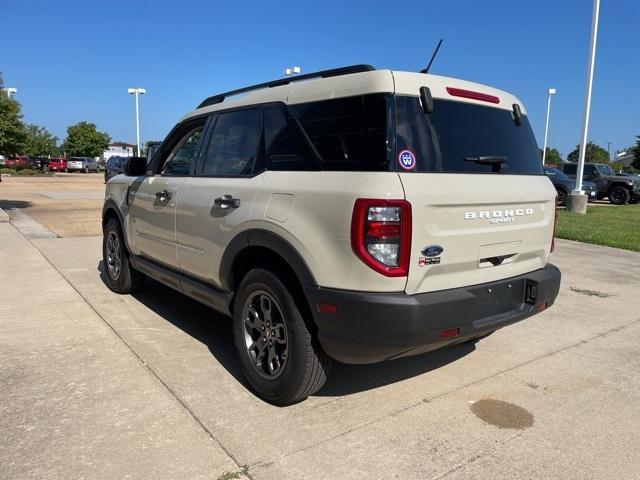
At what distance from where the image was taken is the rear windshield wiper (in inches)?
124

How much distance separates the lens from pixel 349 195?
2688 mm

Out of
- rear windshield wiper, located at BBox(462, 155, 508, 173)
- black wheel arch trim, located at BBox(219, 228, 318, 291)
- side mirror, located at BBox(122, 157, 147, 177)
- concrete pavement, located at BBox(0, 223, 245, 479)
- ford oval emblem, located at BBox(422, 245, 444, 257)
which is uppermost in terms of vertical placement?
rear windshield wiper, located at BBox(462, 155, 508, 173)

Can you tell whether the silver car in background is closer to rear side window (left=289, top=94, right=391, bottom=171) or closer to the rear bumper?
rear side window (left=289, top=94, right=391, bottom=171)

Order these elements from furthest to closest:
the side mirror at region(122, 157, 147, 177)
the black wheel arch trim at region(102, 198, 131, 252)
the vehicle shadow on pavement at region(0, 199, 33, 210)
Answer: the vehicle shadow on pavement at region(0, 199, 33, 210), the black wheel arch trim at region(102, 198, 131, 252), the side mirror at region(122, 157, 147, 177)

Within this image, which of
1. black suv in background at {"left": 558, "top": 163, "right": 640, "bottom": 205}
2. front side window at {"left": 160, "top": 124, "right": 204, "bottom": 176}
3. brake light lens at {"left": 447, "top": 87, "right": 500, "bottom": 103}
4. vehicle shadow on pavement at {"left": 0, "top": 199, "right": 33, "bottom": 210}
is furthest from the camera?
black suv in background at {"left": 558, "top": 163, "right": 640, "bottom": 205}

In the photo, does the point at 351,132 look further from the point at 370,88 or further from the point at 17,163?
the point at 17,163

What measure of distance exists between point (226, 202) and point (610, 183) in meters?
23.3

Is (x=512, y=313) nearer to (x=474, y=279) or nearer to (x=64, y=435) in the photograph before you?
(x=474, y=279)

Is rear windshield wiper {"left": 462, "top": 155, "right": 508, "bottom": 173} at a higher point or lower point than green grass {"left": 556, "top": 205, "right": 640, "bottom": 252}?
higher

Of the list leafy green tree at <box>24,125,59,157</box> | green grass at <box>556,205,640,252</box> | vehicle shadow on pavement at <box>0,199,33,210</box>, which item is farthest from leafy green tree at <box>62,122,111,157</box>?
green grass at <box>556,205,640,252</box>

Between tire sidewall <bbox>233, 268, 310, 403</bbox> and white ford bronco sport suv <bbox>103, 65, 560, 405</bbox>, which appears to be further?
tire sidewall <bbox>233, 268, 310, 403</bbox>

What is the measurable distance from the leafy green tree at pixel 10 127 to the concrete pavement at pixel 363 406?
30.0 feet

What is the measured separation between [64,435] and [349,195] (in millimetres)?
2062

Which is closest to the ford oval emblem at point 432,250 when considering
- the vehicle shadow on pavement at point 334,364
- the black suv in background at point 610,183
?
the vehicle shadow on pavement at point 334,364
